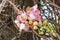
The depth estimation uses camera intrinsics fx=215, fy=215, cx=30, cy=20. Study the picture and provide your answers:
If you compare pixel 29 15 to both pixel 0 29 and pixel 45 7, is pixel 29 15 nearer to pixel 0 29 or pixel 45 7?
pixel 45 7

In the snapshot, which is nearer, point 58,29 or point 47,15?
point 58,29


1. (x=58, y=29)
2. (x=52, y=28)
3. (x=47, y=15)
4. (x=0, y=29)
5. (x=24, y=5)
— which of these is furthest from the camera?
(x=0, y=29)

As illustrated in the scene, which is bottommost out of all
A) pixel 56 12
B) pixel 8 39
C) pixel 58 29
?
pixel 8 39

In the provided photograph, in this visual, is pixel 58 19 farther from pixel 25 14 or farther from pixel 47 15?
pixel 25 14

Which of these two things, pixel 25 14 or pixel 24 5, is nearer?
pixel 25 14

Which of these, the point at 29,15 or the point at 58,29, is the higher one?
the point at 29,15

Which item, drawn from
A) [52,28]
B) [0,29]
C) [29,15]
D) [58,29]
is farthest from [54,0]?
[0,29]

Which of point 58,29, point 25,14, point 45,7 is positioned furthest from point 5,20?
point 25,14

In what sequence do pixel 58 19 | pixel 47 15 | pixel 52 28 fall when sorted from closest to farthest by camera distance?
pixel 52 28 → pixel 58 19 → pixel 47 15

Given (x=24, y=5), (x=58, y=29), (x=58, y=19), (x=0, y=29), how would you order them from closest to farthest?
1. (x=58, y=29)
2. (x=58, y=19)
3. (x=24, y=5)
4. (x=0, y=29)
